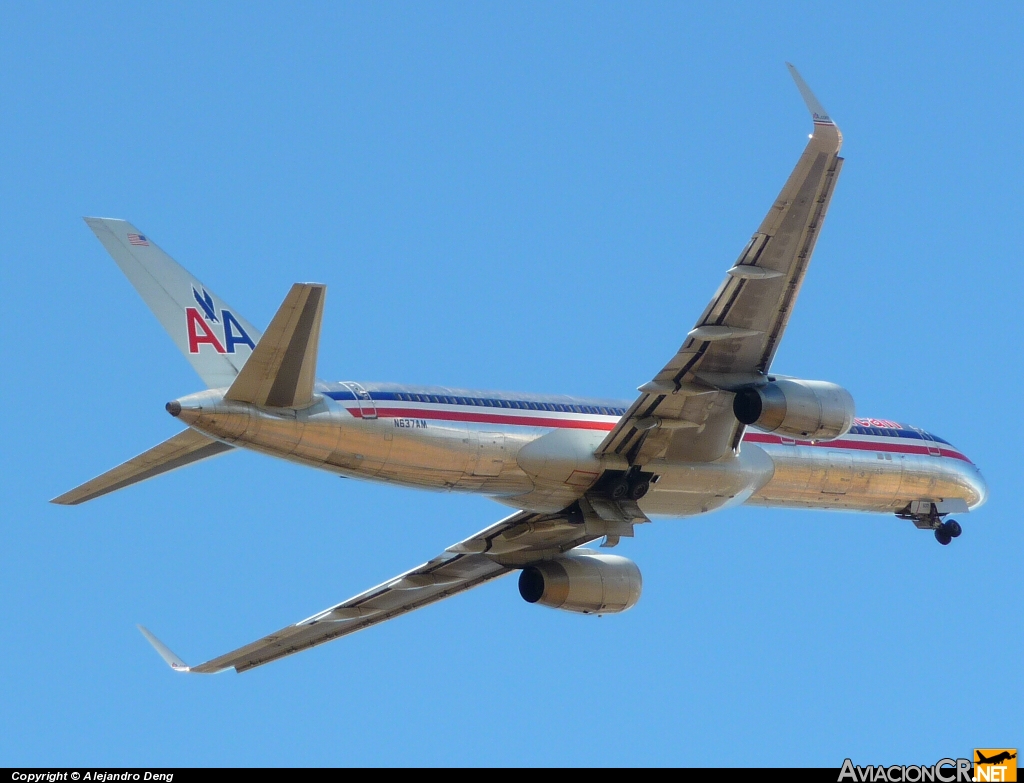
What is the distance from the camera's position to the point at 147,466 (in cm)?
2994

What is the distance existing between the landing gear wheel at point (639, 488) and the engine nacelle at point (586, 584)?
4036 mm

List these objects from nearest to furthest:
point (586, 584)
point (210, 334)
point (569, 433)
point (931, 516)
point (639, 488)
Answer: point (210, 334) → point (569, 433) → point (639, 488) → point (586, 584) → point (931, 516)

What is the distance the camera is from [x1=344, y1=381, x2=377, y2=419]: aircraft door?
99.1 ft

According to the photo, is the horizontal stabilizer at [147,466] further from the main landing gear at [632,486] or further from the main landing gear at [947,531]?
the main landing gear at [947,531]

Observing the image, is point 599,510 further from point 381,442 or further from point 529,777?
point 529,777

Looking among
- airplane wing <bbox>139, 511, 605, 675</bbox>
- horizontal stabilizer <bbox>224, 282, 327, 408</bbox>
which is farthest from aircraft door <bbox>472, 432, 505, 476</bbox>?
airplane wing <bbox>139, 511, 605, 675</bbox>

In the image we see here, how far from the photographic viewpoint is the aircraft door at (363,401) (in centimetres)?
3022

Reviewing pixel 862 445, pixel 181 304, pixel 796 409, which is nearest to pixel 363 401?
pixel 181 304

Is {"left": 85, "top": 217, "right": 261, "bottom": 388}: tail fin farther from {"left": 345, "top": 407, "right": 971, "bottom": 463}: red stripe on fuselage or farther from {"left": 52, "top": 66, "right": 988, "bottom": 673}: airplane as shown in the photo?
{"left": 345, "top": 407, "right": 971, "bottom": 463}: red stripe on fuselage

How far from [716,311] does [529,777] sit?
29.2 feet

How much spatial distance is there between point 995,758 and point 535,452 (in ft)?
33.4

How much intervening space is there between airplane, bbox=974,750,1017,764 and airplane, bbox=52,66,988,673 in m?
6.88

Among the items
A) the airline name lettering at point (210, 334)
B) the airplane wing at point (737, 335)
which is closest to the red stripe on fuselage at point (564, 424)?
the airplane wing at point (737, 335)

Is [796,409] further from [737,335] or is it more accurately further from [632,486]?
[632,486]
